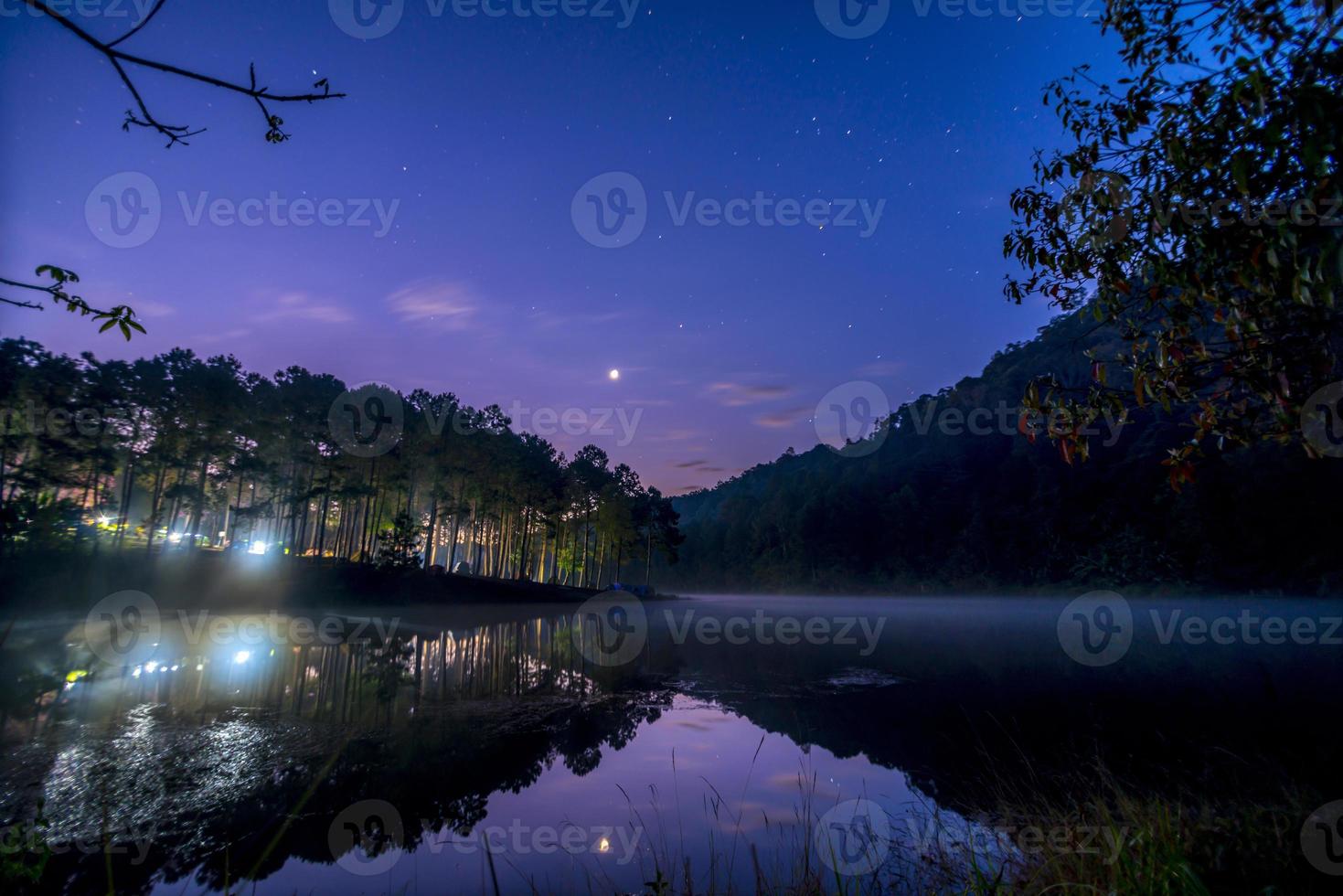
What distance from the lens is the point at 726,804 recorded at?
25.6 feet

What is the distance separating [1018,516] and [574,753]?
80.7 m

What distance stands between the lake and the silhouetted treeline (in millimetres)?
15702

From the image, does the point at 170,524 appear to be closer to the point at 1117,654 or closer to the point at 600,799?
the point at 600,799

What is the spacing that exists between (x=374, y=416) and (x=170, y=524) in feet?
46.7

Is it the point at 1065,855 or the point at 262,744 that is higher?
the point at 1065,855

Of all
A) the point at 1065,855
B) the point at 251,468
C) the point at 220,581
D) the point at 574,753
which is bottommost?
the point at 574,753

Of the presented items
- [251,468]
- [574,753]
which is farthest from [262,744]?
[251,468]

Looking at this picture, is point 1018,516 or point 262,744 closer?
point 262,744

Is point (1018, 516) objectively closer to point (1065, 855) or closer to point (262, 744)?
point (1065, 855)

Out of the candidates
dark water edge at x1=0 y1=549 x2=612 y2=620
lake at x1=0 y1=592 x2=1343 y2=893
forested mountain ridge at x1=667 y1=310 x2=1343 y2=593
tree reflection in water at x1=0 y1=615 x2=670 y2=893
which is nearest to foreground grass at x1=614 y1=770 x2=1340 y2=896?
lake at x1=0 y1=592 x2=1343 y2=893

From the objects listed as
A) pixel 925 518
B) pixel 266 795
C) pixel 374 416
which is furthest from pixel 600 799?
pixel 925 518

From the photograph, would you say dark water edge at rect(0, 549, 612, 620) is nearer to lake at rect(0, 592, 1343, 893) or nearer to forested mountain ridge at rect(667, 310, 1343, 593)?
lake at rect(0, 592, 1343, 893)

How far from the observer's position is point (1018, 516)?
7575 cm

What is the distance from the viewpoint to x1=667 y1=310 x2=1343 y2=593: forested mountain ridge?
52438 millimetres
